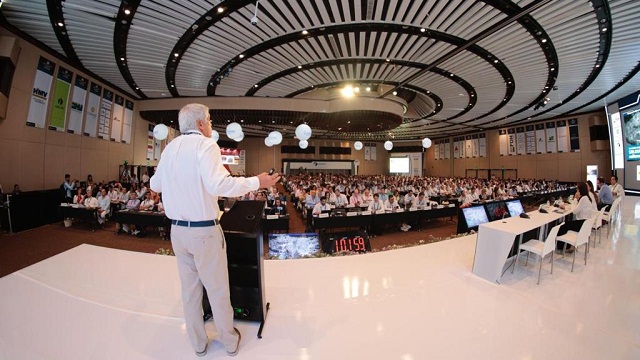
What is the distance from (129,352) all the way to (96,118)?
12.9 metres

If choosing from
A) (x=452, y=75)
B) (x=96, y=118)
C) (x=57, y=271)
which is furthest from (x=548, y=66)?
(x=96, y=118)

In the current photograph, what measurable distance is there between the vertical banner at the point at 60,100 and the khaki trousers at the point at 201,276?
11375mm

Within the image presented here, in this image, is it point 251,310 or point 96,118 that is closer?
point 251,310

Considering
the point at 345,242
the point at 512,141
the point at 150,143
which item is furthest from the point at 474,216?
the point at 512,141

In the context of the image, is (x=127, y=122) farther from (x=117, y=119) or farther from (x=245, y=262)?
(x=245, y=262)

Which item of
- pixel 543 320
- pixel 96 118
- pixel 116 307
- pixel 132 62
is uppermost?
pixel 132 62

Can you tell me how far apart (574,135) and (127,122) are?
1177 inches

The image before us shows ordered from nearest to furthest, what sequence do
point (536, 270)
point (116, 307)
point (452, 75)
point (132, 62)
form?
1. point (116, 307)
2. point (536, 270)
3. point (132, 62)
4. point (452, 75)

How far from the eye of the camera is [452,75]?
10102 millimetres

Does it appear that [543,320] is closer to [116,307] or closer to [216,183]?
[216,183]

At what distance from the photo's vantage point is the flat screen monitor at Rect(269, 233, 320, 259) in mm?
4617

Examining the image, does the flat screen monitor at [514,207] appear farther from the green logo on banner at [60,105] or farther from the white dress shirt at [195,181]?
the green logo on banner at [60,105]

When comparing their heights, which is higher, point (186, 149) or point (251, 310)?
point (186, 149)

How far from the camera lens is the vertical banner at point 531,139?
812 inches
